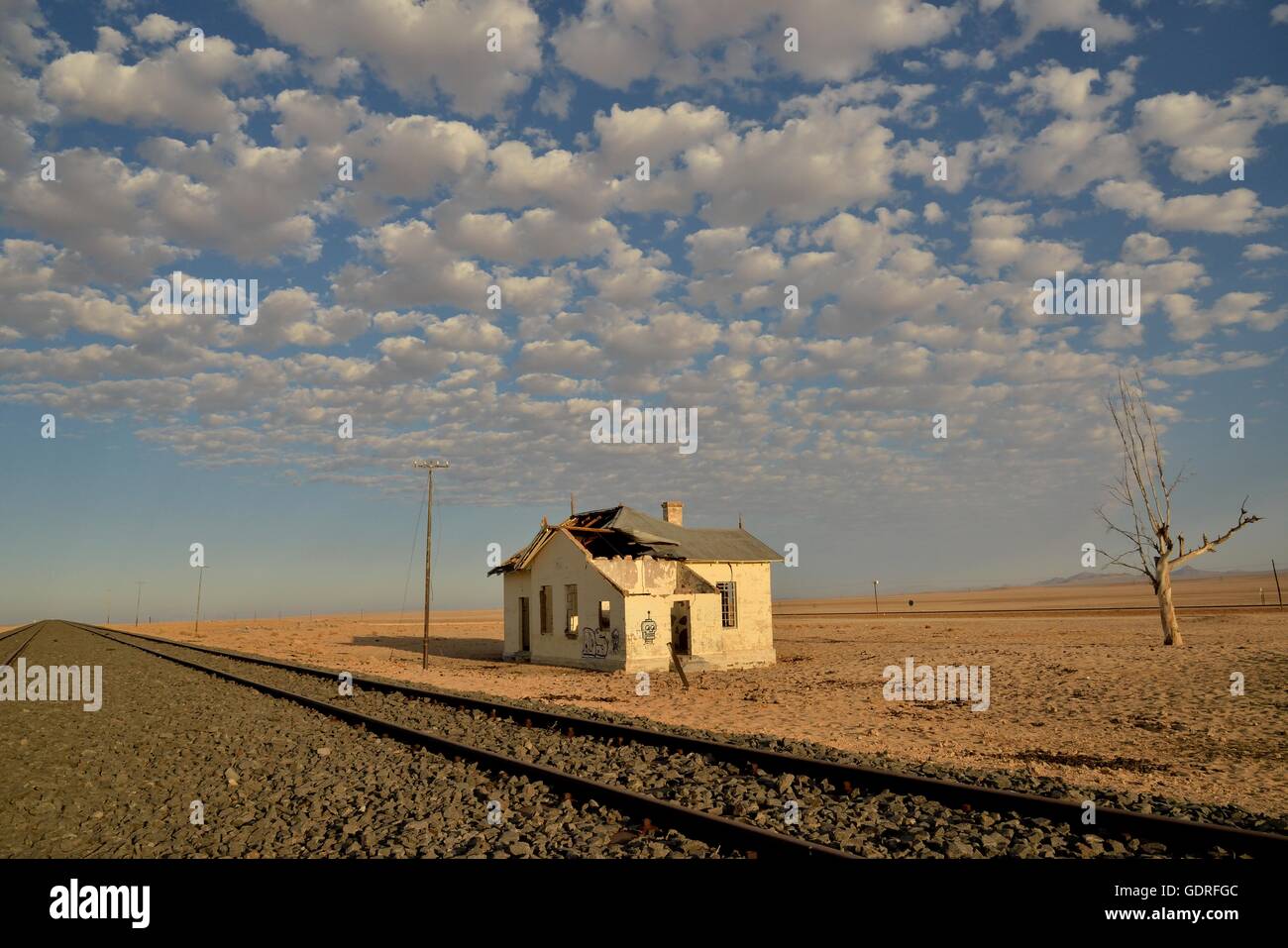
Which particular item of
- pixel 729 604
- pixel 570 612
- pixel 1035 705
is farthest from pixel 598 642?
pixel 1035 705

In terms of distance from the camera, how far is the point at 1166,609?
1118 inches

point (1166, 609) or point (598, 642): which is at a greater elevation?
point (1166, 609)

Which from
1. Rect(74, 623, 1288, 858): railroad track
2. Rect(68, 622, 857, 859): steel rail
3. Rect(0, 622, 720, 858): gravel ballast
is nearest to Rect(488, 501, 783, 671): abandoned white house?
Rect(0, 622, 720, 858): gravel ballast

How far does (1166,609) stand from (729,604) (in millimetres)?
15310

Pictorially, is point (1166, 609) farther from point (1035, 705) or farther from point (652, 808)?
point (652, 808)

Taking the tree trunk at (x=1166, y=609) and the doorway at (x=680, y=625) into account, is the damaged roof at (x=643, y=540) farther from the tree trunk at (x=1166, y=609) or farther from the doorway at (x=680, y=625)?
the tree trunk at (x=1166, y=609)

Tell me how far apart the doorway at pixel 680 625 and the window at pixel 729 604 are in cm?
189

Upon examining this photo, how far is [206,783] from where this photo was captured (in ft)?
34.0

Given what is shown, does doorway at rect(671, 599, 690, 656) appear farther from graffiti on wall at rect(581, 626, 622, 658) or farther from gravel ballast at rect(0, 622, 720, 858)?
gravel ballast at rect(0, 622, 720, 858)

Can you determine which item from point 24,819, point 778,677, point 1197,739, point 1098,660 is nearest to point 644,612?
point 778,677
